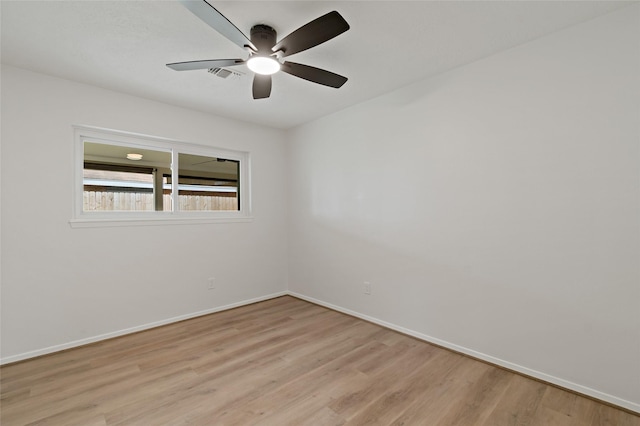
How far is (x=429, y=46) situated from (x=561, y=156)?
1.25 meters

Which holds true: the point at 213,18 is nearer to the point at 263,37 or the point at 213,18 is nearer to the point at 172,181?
the point at 263,37

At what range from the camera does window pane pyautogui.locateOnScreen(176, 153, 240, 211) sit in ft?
11.9

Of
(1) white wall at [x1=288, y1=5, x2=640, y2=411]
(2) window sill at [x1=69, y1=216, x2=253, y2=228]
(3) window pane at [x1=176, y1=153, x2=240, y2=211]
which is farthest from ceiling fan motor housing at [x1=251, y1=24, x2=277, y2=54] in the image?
(2) window sill at [x1=69, y1=216, x2=253, y2=228]

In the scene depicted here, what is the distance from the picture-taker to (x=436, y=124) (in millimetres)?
2725

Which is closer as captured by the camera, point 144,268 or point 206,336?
point 206,336

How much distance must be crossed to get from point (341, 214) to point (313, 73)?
1896 mm

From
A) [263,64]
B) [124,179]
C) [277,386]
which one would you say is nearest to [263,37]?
[263,64]

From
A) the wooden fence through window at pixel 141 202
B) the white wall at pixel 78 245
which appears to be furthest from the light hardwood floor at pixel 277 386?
the wooden fence through window at pixel 141 202

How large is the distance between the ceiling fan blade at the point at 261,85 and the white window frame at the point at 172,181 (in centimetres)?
156

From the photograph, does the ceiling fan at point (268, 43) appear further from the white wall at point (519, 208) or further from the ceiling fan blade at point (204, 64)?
the white wall at point (519, 208)

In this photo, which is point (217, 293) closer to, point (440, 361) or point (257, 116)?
point (257, 116)

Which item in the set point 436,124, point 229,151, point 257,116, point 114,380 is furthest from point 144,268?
point 436,124

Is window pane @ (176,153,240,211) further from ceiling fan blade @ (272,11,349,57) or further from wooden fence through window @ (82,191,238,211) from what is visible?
ceiling fan blade @ (272,11,349,57)

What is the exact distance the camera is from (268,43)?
6.36 ft
